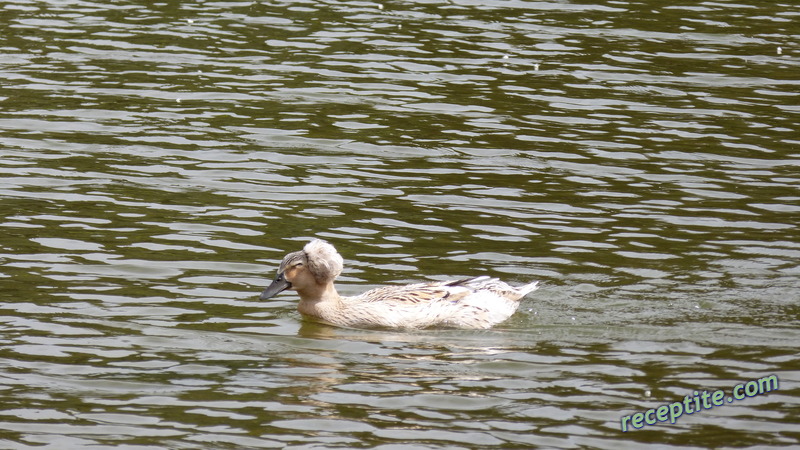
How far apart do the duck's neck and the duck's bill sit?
15cm

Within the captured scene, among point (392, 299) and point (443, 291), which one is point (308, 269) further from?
point (443, 291)

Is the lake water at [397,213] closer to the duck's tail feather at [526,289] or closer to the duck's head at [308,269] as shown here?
the duck's tail feather at [526,289]

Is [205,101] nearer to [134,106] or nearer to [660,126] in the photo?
[134,106]

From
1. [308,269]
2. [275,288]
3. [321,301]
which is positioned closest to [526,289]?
[321,301]

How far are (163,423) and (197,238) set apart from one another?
4434mm

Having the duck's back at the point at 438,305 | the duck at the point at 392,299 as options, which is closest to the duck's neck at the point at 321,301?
the duck at the point at 392,299

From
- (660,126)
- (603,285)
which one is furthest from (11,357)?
(660,126)

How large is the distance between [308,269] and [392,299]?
0.89 meters

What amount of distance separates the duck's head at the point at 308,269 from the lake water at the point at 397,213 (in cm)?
34

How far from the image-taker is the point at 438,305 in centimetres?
1186

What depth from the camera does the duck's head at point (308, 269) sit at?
39.9 feet

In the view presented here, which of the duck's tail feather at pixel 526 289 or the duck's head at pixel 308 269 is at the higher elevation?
the duck's head at pixel 308 269

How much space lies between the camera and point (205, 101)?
1850cm

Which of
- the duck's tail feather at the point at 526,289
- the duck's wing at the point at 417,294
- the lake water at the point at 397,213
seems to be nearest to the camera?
the lake water at the point at 397,213
